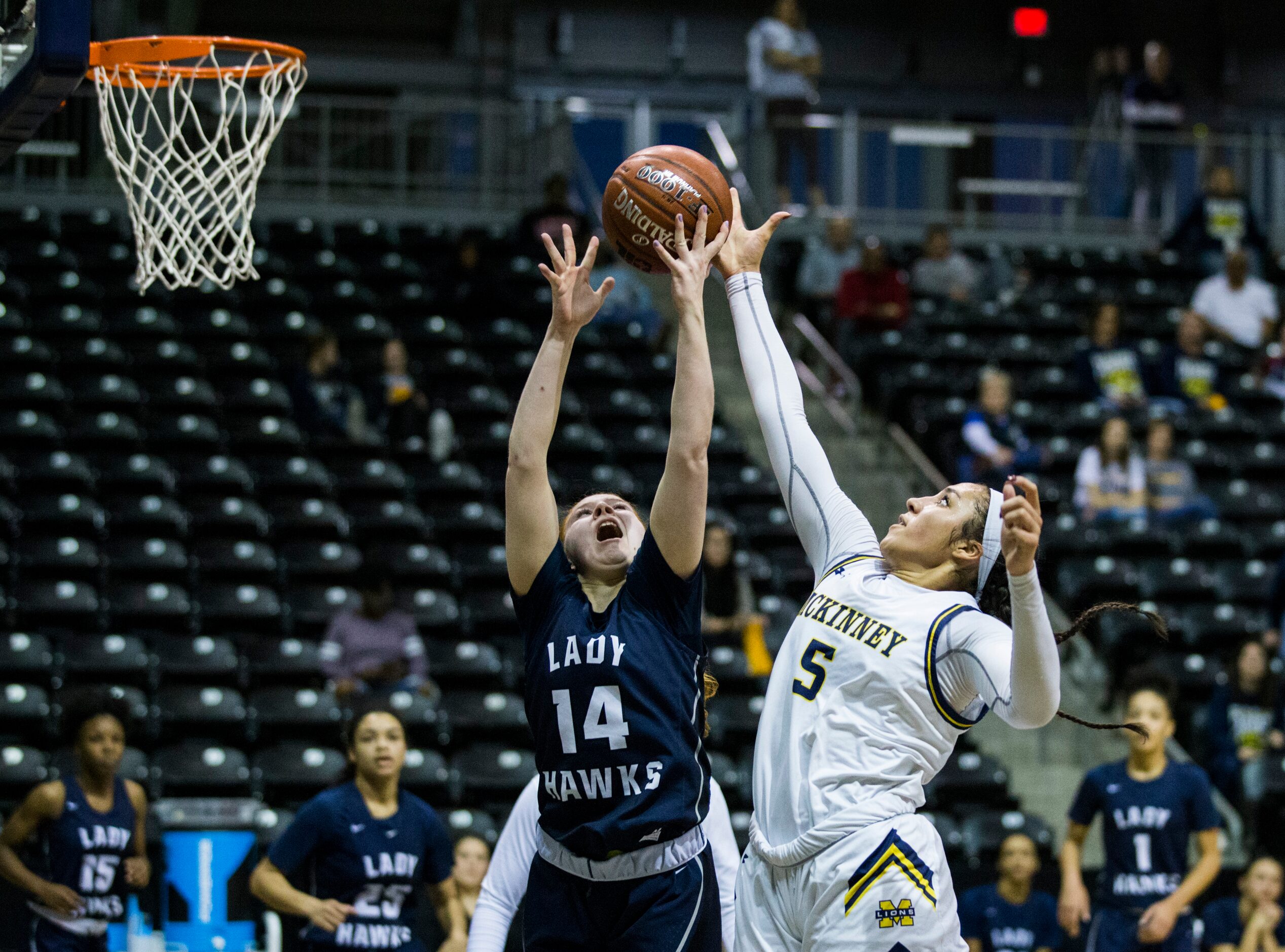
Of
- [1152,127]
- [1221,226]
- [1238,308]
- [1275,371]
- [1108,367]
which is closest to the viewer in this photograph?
[1108,367]

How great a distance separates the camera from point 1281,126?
19312 mm

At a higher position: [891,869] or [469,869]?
[891,869]

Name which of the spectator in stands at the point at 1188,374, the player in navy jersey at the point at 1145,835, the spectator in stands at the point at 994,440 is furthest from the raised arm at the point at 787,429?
the spectator in stands at the point at 1188,374

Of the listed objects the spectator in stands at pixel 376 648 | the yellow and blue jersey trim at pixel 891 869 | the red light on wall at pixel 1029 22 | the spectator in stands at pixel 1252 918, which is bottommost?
the spectator in stands at pixel 1252 918

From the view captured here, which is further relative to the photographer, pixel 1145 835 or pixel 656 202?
pixel 1145 835

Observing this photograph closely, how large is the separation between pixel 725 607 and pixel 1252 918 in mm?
3138

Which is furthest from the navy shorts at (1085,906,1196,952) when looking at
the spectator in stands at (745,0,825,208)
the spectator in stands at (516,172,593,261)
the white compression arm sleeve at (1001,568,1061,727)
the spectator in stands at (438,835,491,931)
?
the spectator in stands at (745,0,825,208)

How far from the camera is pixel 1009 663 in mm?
3480

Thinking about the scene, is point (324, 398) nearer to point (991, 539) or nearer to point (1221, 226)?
point (991, 539)

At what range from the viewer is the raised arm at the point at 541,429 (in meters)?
3.83

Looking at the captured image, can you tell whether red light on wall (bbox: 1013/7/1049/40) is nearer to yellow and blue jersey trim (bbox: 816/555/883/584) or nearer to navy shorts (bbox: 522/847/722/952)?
yellow and blue jersey trim (bbox: 816/555/883/584)

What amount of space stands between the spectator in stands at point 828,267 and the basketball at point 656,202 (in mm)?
8895

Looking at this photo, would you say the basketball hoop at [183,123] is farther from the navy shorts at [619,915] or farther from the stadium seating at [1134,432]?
the stadium seating at [1134,432]

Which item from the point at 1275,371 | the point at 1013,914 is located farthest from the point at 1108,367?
the point at 1013,914
